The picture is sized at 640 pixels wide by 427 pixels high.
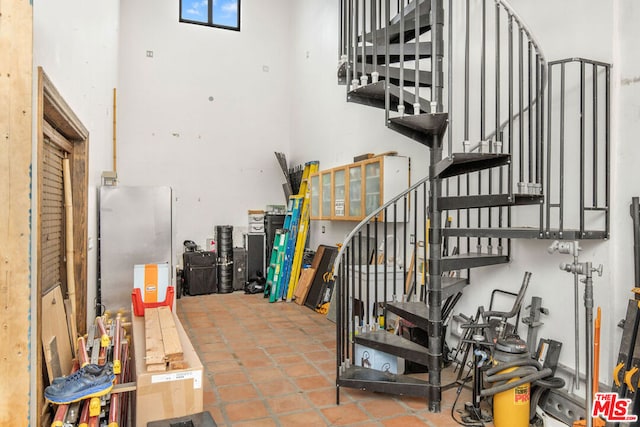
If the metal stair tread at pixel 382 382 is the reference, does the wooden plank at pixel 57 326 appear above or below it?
above

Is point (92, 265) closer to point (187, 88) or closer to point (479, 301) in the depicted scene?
point (479, 301)

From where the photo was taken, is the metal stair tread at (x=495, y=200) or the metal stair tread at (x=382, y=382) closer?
the metal stair tread at (x=495, y=200)

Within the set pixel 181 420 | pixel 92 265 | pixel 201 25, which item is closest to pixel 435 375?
pixel 181 420

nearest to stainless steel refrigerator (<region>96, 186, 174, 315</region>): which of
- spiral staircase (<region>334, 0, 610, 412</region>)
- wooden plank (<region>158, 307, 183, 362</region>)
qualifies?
wooden plank (<region>158, 307, 183, 362</region>)

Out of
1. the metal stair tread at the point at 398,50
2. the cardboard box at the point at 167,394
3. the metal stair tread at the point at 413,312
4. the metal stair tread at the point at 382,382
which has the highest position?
the metal stair tread at the point at 398,50

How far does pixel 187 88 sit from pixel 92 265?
4.62 metres

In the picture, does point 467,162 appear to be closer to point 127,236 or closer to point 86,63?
point 86,63

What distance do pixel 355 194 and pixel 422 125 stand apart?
101 inches

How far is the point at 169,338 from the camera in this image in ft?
9.52

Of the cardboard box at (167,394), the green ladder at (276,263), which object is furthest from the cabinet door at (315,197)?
the cardboard box at (167,394)

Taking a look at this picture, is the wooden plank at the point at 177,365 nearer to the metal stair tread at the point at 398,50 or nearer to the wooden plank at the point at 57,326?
the wooden plank at the point at 57,326

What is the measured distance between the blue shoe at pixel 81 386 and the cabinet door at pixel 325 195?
4.02 metres

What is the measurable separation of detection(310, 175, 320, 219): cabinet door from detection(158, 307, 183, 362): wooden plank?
125 inches

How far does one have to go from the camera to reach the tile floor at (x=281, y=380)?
2.94m
